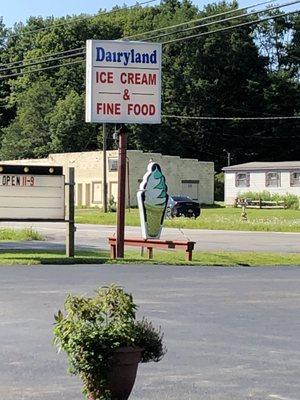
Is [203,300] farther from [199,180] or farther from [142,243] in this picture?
[199,180]

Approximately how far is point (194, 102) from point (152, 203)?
7145 cm

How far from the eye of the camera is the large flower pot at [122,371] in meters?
5.60

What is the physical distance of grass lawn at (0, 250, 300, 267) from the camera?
65.1ft

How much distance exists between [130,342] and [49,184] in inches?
642

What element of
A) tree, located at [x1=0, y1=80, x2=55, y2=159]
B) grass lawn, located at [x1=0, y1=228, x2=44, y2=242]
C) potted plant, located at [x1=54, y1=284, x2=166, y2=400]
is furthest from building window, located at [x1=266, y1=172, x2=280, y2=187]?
potted plant, located at [x1=54, y1=284, x2=166, y2=400]

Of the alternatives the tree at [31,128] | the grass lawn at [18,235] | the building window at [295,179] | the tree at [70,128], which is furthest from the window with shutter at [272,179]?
the grass lawn at [18,235]

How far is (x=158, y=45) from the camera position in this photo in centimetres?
2153

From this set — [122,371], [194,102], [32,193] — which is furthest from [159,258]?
[194,102]

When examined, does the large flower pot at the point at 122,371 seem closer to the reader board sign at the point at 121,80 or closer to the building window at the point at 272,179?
the reader board sign at the point at 121,80

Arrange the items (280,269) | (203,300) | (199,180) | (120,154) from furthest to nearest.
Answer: (199,180) → (120,154) → (280,269) → (203,300)

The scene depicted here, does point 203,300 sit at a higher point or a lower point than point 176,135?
lower

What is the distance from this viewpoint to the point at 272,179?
7238 cm

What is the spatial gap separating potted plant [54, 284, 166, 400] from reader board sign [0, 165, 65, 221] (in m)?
15.8

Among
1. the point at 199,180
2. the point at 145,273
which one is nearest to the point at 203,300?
the point at 145,273
